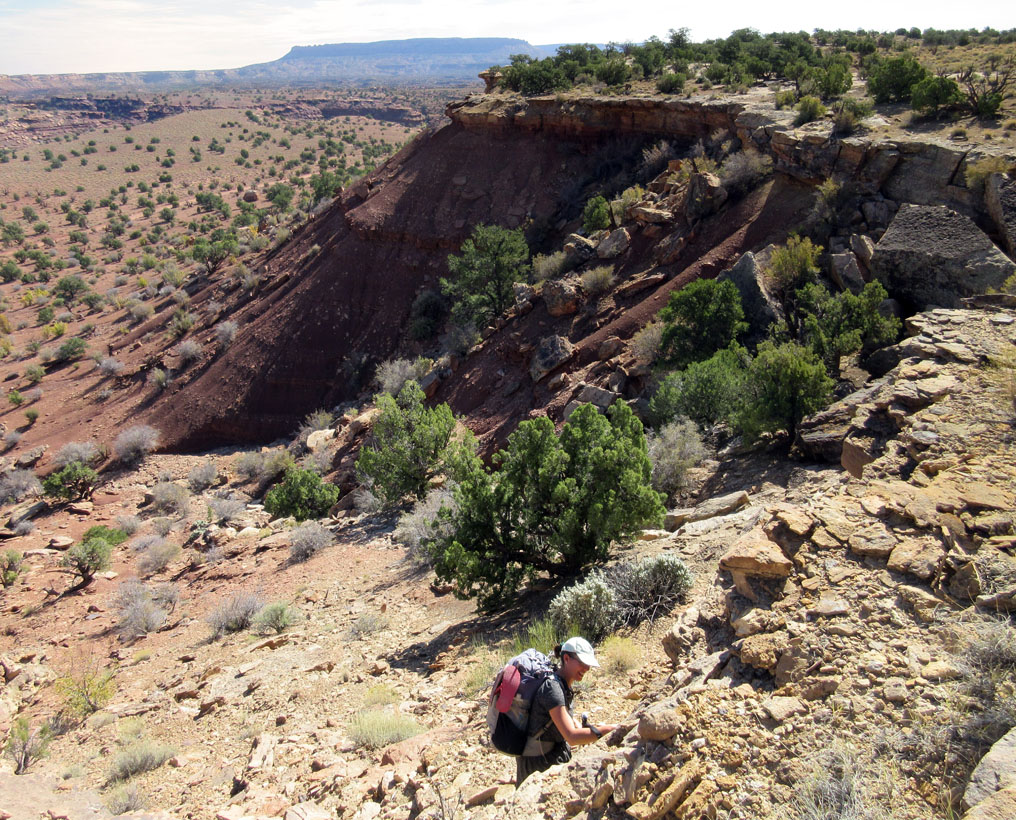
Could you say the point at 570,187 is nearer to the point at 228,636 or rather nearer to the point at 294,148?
the point at 228,636

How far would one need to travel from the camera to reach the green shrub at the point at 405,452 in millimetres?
14695

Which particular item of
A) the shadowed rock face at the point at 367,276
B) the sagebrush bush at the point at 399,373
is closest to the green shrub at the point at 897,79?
the shadowed rock face at the point at 367,276

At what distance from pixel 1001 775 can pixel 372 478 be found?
13799 millimetres

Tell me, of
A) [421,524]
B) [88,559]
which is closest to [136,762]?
[421,524]

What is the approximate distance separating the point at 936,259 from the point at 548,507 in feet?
30.9

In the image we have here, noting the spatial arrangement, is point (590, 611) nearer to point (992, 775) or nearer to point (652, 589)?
point (652, 589)

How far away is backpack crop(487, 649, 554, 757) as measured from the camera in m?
4.33

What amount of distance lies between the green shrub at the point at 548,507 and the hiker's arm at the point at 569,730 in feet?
12.6

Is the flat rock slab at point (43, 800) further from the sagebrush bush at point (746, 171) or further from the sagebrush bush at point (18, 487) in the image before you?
the sagebrush bush at point (746, 171)

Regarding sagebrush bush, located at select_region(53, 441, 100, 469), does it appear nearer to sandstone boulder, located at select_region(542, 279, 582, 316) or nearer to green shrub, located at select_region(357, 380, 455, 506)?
green shrub, located at select_region(357, 380, 455, 506)

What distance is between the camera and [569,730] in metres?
4.24

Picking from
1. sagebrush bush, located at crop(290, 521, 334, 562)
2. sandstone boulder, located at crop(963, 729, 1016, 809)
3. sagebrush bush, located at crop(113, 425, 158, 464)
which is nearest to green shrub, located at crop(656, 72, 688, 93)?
sagebrush bush, located at crop(290, 521, 334, 562)

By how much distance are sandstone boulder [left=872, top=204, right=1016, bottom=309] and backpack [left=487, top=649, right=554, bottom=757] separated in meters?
11.3

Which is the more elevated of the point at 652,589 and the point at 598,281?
the point at 598,281
